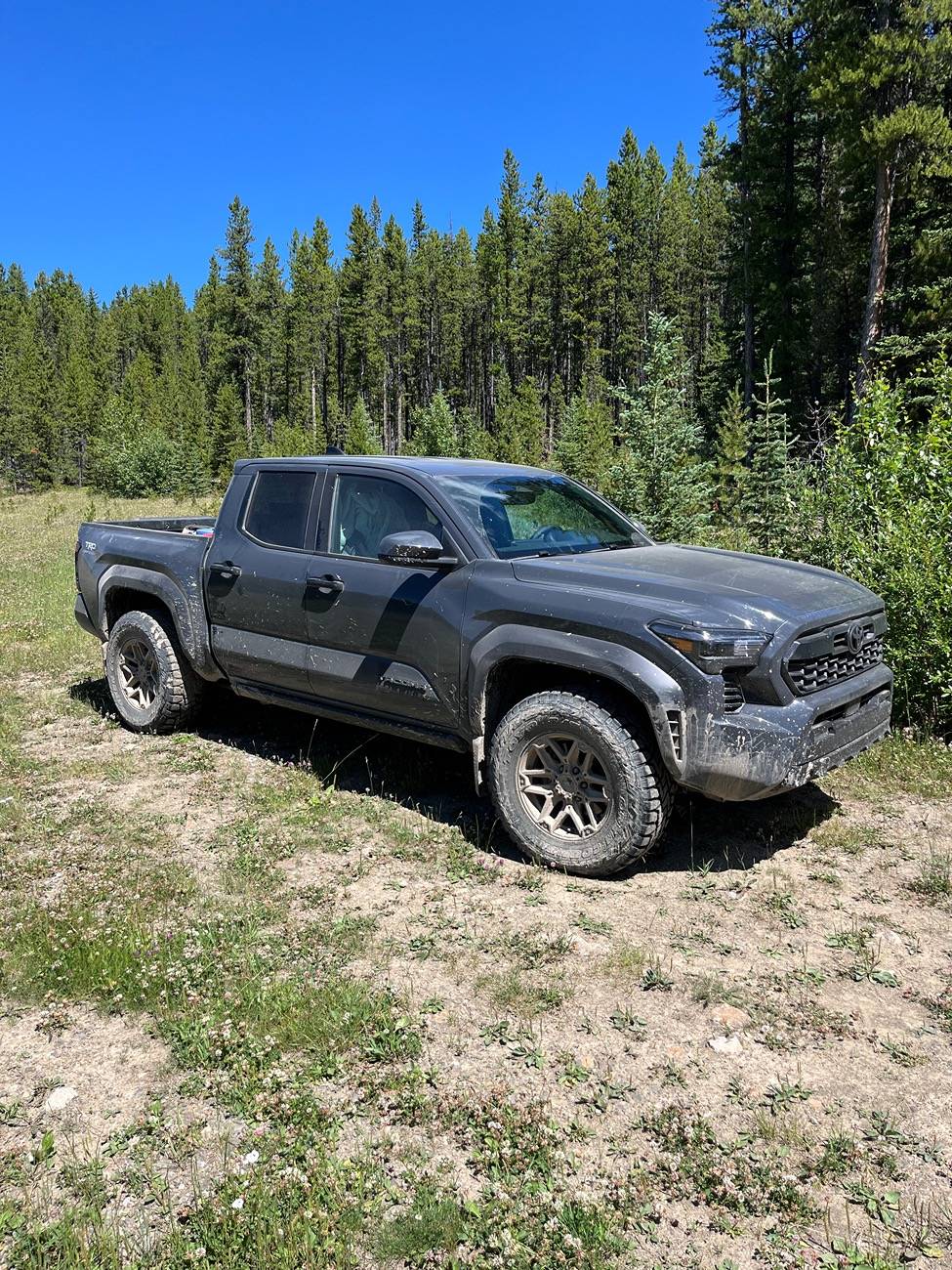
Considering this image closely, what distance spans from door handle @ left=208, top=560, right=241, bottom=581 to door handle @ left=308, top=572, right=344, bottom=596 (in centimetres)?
73

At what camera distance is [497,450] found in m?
46.0

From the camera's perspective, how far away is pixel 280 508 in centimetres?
568

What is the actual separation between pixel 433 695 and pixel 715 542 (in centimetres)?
775

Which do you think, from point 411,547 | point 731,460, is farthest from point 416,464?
point 731,460

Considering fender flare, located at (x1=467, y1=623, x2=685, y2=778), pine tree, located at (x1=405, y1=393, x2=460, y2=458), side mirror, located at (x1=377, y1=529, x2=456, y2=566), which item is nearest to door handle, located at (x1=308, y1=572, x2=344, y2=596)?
side mirror, located at (x1=377, y1=529, x2=456, y2=566)

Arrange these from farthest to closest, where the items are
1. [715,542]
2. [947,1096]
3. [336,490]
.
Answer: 1. [715,542]
2. [336,490]
3. [947,1096]

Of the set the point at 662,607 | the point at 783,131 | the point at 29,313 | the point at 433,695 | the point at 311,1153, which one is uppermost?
the point at 29,313

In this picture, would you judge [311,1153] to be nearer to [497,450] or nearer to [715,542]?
[715,542]

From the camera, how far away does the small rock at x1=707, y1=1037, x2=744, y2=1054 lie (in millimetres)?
3004

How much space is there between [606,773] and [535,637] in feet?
2.41

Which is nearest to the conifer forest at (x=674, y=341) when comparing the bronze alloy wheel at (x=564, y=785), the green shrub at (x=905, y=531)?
the green shrub at (x=905, y=531)

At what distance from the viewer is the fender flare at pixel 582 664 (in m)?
3.88

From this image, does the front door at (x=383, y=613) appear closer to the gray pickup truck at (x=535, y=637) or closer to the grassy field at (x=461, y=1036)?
the gray pickup truck at (x=535, y=637)

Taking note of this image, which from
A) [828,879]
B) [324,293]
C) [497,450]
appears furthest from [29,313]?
[828,879]
